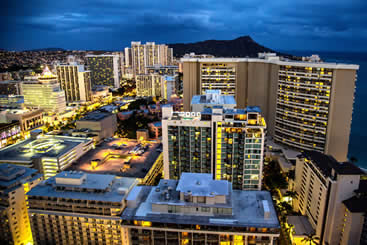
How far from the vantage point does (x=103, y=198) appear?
4147cm

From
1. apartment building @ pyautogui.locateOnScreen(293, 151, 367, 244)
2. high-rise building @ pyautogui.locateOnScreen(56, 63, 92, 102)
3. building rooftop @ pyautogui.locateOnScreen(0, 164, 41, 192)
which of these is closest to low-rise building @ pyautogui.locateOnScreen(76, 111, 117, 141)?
building rooftop @ pyautogui.locateOnScreen(0, 164, 41, 192)

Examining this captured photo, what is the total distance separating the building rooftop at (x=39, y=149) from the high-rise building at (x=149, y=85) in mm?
97278

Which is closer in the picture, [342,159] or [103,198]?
[103,198]

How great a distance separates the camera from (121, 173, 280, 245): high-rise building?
3509cm

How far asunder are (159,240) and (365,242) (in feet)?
102

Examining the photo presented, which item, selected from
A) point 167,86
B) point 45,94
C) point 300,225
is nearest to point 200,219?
point 300,225

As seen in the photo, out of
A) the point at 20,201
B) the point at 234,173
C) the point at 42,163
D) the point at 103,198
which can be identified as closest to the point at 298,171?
the point at 234,173

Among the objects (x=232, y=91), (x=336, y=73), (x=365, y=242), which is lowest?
(x=365, y=242)

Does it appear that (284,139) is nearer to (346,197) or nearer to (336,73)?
(336,73)

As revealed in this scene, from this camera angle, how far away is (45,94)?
440ft

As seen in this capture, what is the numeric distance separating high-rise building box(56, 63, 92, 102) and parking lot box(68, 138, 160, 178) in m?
90.1

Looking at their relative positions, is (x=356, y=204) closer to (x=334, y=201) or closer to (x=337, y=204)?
(x=337, y=204)

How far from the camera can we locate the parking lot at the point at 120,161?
6756 centimetres

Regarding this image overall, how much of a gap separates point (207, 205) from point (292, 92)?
2198 inches
